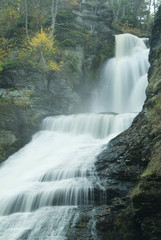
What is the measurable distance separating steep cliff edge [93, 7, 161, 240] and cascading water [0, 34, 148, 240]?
0.70 metres

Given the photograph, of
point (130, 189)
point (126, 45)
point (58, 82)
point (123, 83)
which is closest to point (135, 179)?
point (130, 189)

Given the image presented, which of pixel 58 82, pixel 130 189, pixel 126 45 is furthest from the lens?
pixel 126 45

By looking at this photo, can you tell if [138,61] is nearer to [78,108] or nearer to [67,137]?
[78,108]

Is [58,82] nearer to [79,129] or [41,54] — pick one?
A: [41,54]

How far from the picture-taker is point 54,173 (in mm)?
7863

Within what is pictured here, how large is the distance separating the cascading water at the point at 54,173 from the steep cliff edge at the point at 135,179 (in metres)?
0.70

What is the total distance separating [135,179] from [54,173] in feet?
10.1

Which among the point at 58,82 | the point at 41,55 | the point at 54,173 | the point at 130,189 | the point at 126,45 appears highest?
the point at 126,45

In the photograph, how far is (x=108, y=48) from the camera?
69.3 feet

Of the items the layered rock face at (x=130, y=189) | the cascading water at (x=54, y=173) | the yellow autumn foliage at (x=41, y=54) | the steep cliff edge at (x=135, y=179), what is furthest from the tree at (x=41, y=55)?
the layered rock face at (x=130, y=189)

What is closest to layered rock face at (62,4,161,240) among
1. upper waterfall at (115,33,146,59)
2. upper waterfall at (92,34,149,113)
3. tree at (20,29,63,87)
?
tree at (20,29,63,87)

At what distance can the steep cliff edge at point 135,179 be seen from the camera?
4379 mm

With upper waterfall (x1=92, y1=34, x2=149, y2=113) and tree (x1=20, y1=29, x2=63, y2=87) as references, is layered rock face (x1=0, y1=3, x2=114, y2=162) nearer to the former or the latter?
Answer: tree (x1=20, y1=29, x2=63, y2=87)

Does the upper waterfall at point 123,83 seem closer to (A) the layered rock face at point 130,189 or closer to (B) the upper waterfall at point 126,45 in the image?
(B) the upper waterfall at point 126,45
